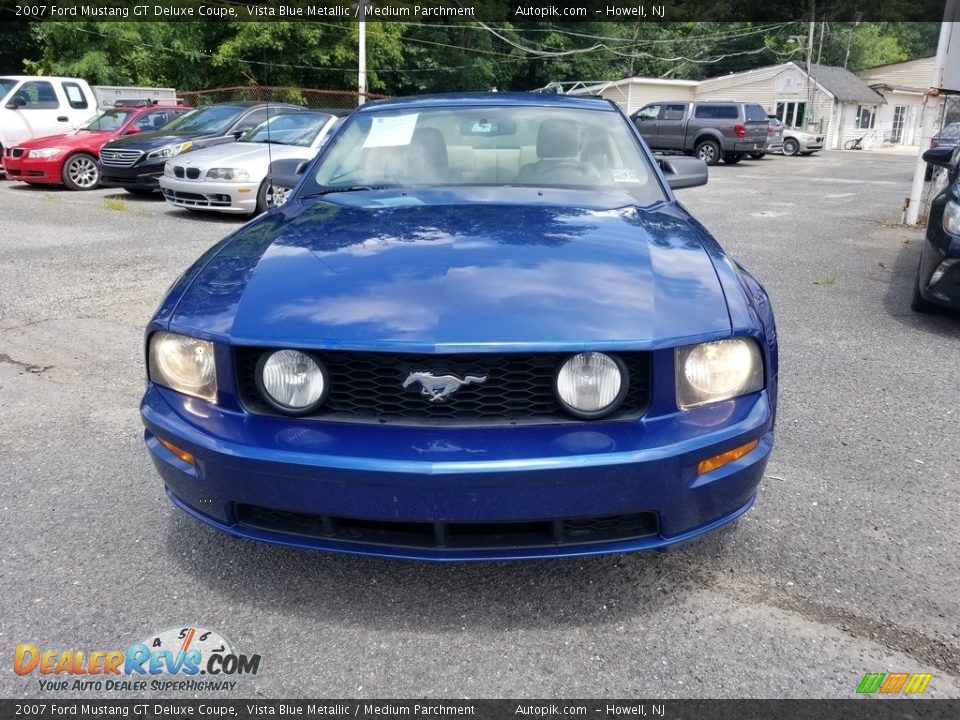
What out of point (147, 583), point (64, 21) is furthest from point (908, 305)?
point (64, 21)

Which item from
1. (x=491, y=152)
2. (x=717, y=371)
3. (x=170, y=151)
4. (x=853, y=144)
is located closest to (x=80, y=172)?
(x=170, y=151)

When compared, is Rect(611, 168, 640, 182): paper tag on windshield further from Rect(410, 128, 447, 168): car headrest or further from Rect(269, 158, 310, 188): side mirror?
Rect(269, 158, 310, 188): side mirror

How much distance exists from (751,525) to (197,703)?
1893 mm

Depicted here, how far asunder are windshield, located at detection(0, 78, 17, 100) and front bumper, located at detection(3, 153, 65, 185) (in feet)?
7.35

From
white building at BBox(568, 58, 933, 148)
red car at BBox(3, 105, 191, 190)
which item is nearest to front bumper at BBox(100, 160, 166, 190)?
red car at BBox(3, 105, 191, 190)

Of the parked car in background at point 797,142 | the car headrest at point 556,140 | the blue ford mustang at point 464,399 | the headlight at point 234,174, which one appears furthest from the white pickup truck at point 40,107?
the parked car in background at point 797,142

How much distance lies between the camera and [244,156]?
9.74 metres

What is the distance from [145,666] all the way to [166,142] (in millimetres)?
11188

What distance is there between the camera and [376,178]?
137 inches

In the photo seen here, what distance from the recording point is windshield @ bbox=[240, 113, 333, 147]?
402 inches

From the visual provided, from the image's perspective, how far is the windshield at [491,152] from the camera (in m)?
3.44

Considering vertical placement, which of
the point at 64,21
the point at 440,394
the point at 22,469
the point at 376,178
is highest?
the point at 64,21

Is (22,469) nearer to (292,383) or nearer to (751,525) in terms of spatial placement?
(292,383)

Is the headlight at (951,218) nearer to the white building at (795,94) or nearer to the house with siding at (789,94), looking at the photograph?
the white building at (795,94)
